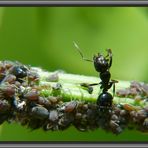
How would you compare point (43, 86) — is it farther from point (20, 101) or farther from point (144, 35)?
point (144, 35)

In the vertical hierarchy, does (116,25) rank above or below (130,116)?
above

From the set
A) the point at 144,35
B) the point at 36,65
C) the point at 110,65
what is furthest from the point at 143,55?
the point at 36,65

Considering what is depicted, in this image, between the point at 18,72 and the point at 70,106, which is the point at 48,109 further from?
the point at 18,72

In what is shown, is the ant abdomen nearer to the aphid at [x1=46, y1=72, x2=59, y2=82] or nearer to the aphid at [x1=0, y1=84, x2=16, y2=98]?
the aphid at [x1=46, y1=72, x2=59, y2=82]

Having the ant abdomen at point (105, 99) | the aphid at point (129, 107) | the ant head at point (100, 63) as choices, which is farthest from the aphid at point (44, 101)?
the ant head at point (100, 63)

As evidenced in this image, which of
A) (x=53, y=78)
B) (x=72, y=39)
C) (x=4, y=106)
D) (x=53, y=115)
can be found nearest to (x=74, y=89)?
(x=53, y=78)

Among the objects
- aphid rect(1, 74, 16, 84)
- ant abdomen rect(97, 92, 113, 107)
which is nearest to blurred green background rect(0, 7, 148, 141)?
ant abdomen rect(97, 92, 113, 107)

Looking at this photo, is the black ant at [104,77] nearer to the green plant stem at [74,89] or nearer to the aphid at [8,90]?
the green plant stem at [74,89]
